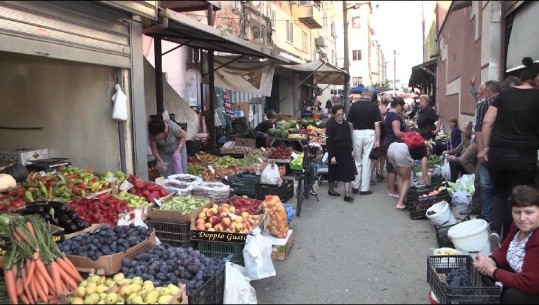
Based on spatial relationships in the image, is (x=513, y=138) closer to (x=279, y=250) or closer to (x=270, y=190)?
(x=279, y=250)

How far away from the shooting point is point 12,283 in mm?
3223

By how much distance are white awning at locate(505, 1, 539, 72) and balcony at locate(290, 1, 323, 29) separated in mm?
4973

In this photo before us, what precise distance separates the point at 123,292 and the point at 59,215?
156cm

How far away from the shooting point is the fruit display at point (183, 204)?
16.5ft

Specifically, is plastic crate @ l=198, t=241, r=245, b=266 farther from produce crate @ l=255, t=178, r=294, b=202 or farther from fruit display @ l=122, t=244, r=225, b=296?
produce crate @ l=255, t=178, r=294, b=202

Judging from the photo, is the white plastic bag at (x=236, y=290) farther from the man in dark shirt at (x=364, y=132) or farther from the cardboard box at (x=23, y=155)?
the man in dark shirt at (x=364, y=132)

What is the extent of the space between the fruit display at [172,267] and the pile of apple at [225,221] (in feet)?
2.48

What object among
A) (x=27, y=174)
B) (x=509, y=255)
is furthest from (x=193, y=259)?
(x=27, y=174)

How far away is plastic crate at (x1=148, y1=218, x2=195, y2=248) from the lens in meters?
4.80

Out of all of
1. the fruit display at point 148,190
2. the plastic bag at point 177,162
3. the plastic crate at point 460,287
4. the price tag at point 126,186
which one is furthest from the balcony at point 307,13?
the plastic bag at point 177,162

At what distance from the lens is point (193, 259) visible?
→ 12.6ft

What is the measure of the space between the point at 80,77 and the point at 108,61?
876mm

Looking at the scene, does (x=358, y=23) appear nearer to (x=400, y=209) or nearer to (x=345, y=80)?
(x=400, y=209)

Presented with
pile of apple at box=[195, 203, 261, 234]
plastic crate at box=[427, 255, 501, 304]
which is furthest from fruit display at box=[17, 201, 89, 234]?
plastic crate at box=[427, 255, 501, 304]
